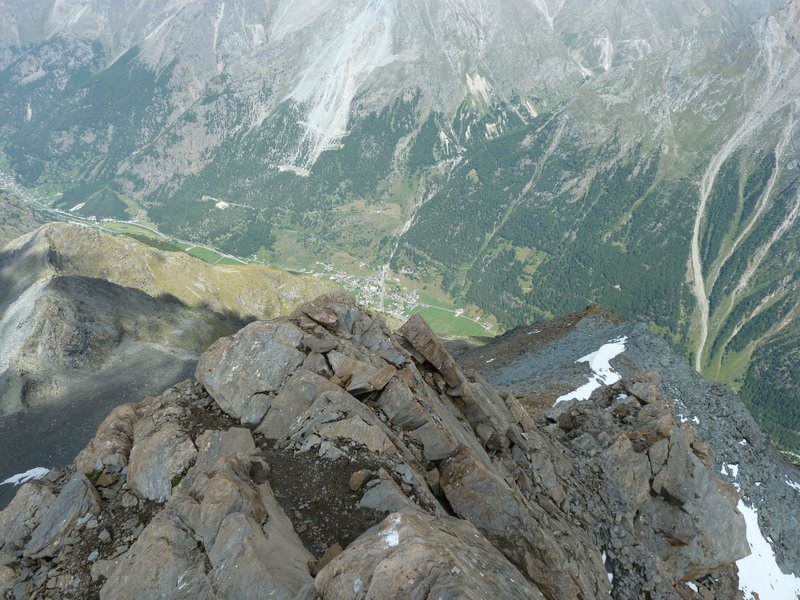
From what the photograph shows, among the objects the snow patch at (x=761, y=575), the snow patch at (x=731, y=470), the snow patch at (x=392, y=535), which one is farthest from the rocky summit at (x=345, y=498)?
the snow patch at (x=731, y=470)

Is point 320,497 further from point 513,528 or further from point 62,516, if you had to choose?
point 62,516

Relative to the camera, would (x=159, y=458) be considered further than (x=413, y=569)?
Yes

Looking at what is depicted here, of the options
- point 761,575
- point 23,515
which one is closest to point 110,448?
point 23,515

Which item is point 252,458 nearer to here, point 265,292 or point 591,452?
point 591,452

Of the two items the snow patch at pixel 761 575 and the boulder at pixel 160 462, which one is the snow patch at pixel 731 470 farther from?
the boulder at pixel 160 462

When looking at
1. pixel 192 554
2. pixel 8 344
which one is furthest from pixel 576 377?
pixel 8 344

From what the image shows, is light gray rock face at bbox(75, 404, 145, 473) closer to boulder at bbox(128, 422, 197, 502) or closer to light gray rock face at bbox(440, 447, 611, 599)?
boulder at bbox(128, 422, 197, 502)
